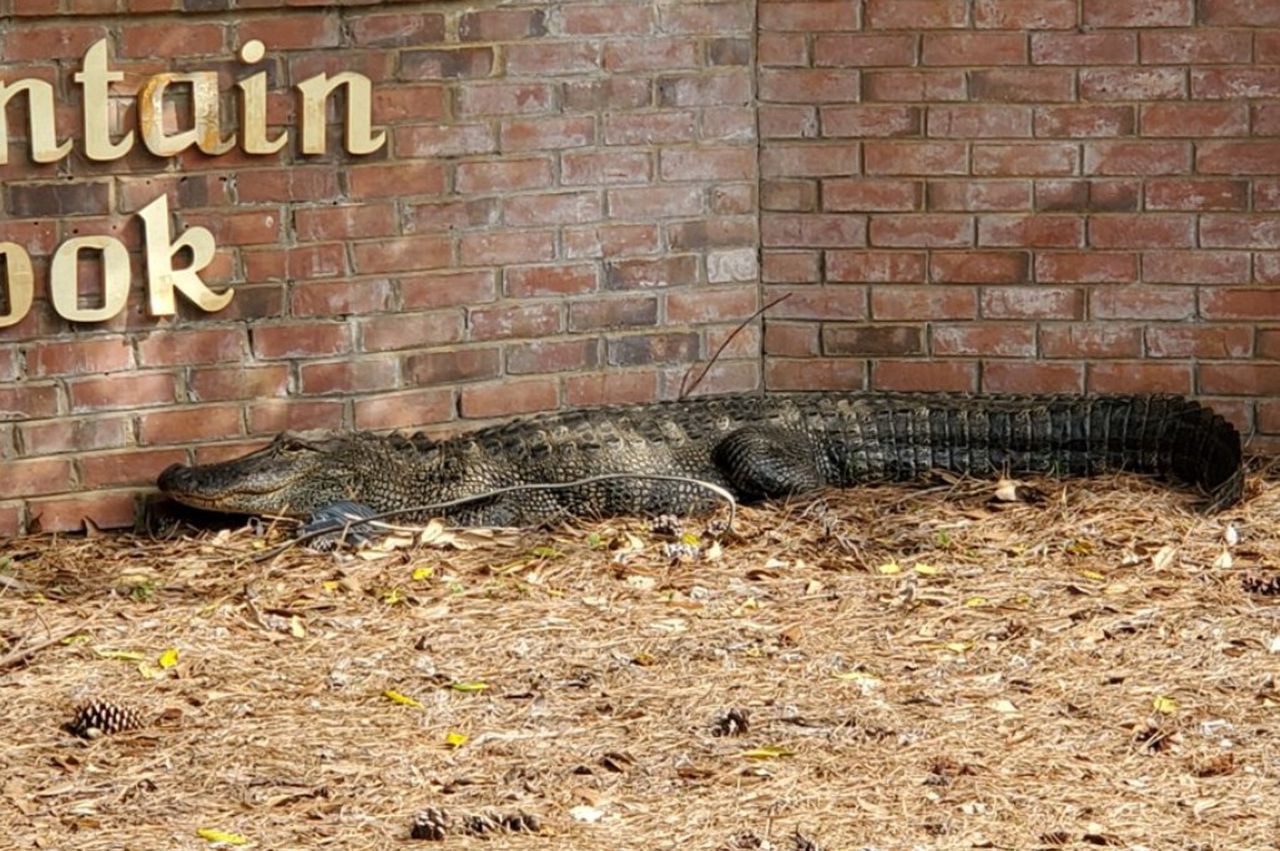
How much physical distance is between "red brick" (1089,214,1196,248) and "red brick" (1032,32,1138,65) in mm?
503

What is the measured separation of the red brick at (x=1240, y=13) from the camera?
22.2ft

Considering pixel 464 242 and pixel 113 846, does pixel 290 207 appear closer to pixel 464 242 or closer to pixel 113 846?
pixel 464 242

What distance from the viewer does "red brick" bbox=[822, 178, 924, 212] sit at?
23.2 ft

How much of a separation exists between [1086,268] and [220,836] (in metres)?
3.83

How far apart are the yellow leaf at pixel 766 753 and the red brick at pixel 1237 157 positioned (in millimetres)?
3091

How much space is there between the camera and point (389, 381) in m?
6.88

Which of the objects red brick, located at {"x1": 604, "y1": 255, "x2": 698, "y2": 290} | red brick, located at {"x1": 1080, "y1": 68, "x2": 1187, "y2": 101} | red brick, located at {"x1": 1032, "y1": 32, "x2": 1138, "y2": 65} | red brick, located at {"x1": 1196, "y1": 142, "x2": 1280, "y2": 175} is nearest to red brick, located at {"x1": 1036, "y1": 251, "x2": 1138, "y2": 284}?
red brick, located at {"x1": 1196, "y1": 142, "x2": 1280, "y2": 175}

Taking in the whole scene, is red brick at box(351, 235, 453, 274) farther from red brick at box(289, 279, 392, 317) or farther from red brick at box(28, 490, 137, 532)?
red brick at box(28, 490, 137, 532)

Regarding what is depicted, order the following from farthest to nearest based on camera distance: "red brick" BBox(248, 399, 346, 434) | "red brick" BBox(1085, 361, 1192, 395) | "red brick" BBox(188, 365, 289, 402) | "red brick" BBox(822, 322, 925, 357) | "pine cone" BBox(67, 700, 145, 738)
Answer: "red brick" BBox(822, 322, 925, 357) → "red brick" BBox(1085, 361, 1192, 395) → "red brick" BBox(248, 399, 346, 434) → "red brick" BBox(188, 365, 289, 402) → "pine cone" BBox(67, 700, 145, 738)

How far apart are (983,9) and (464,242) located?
1812 millimetres

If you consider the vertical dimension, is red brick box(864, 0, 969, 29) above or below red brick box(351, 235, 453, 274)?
above

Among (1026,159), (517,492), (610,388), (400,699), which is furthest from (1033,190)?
(400,699)

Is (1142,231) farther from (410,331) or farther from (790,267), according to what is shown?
(410,331)

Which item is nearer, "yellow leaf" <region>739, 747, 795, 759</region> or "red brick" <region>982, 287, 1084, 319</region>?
"yellow leaf" <region>739, 747, 795, 759</region>
